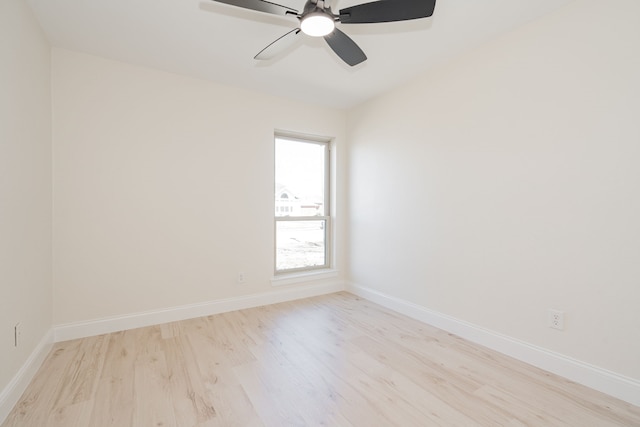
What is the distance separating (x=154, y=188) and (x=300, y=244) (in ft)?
6.24

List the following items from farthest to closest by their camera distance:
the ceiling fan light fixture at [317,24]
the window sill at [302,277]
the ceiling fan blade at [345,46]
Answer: the window sill at [302,277] < the ceiling fan blade at [345,46] < the ceiling fan light fixture at [317,24]

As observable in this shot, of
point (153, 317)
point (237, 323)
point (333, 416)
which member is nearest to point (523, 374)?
point (333, 416)

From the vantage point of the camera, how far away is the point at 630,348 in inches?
67.3

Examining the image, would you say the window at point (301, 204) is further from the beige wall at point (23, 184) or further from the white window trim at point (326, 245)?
the beige wall at point (23, 184)

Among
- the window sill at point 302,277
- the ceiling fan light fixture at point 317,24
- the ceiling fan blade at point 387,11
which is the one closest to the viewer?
the ceiling fan blade at point 387,11

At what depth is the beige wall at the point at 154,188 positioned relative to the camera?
8.20ft

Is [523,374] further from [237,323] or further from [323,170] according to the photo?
[323,170]

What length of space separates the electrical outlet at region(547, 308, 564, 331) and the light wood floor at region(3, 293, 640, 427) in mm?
348

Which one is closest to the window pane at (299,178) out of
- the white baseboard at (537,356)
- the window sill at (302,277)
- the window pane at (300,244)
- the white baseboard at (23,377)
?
the window pane at (300,244)

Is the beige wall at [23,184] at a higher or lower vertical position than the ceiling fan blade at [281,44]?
lower

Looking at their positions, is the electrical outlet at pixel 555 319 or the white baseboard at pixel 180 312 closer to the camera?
the electrical outlet at pixel 555 319

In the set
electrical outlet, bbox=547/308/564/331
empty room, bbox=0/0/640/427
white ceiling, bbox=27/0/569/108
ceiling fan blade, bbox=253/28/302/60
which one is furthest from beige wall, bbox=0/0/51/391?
electrical outlet, bbox=547/308/564/331

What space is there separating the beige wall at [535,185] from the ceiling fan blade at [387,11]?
3.82ft

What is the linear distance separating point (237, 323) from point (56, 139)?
7.59ft
